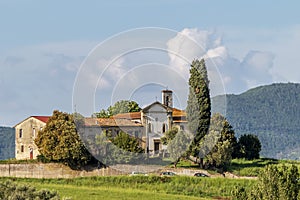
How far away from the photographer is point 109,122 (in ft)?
190

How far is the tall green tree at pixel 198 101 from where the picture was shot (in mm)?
57062

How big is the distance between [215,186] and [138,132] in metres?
13.1

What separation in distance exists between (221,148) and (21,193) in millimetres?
37139

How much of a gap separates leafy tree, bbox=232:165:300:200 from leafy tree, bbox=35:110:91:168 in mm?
30761

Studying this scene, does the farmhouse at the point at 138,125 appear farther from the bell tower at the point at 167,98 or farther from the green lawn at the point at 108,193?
the green lawn at the point at 108,193

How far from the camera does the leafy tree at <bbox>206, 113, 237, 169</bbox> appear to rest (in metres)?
54.4

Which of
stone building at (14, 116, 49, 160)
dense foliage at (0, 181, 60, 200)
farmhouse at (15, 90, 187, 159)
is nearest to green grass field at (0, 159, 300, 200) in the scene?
farmhouse at (15, 90, 187, 159)

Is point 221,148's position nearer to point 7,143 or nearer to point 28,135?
point 28,135

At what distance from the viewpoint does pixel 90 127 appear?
55.6 meters

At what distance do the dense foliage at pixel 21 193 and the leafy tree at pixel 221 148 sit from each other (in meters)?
36.0

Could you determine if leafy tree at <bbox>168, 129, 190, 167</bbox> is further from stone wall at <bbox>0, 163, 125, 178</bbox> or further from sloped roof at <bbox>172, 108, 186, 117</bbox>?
stone wall at <bbox>0, 163, 125, 178</bbox>

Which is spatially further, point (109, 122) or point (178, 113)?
point (178, 113)

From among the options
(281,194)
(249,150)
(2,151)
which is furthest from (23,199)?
(2,151)

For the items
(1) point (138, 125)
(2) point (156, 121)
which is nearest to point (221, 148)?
(1) point (138, 125)
